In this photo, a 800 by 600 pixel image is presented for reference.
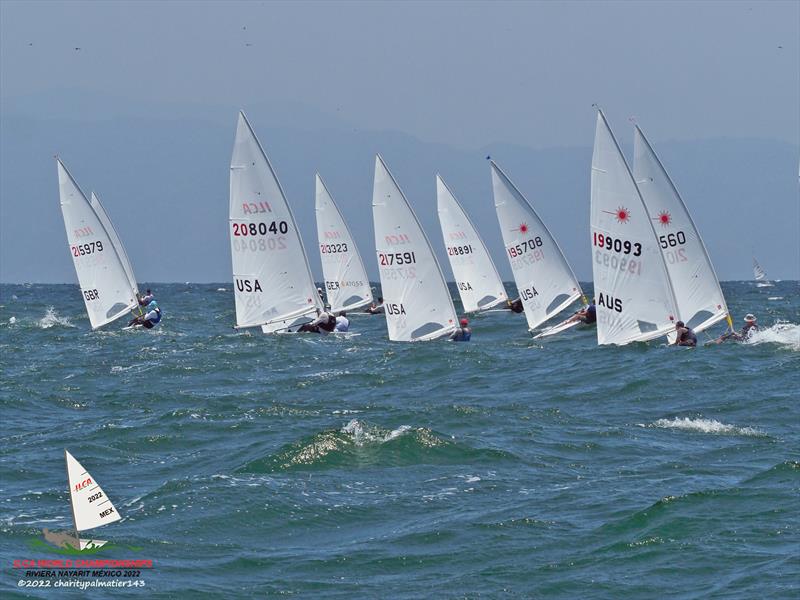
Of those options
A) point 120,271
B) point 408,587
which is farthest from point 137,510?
point 120,271

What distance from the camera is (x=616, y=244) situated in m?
31.7

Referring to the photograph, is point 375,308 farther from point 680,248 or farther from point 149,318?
point 680,248

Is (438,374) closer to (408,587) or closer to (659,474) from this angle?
(659,474)

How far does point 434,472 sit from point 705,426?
5.20m

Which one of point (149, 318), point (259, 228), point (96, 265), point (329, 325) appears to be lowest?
point (329, 325)

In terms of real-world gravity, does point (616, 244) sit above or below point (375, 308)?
above

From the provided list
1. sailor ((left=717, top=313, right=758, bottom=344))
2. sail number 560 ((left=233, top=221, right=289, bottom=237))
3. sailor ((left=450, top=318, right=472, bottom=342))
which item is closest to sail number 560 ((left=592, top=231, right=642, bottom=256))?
sailor ((left=717, top=313, right=758, bottom=344))

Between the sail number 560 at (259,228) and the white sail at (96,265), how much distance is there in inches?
337

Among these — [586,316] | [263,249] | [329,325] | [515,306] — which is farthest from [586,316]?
[263,249]

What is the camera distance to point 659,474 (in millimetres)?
16875

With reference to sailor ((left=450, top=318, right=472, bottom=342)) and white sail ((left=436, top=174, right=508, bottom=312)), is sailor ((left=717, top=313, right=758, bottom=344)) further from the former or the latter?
white sail ((left=436, top=174, right=508, bottom=312))

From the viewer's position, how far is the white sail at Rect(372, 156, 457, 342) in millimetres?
36531

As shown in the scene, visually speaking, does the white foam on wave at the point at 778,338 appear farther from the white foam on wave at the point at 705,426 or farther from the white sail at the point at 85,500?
the white sail at the point at 85,500

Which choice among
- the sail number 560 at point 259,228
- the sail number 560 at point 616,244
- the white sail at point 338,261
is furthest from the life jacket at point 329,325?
the white sail at point 338,261
